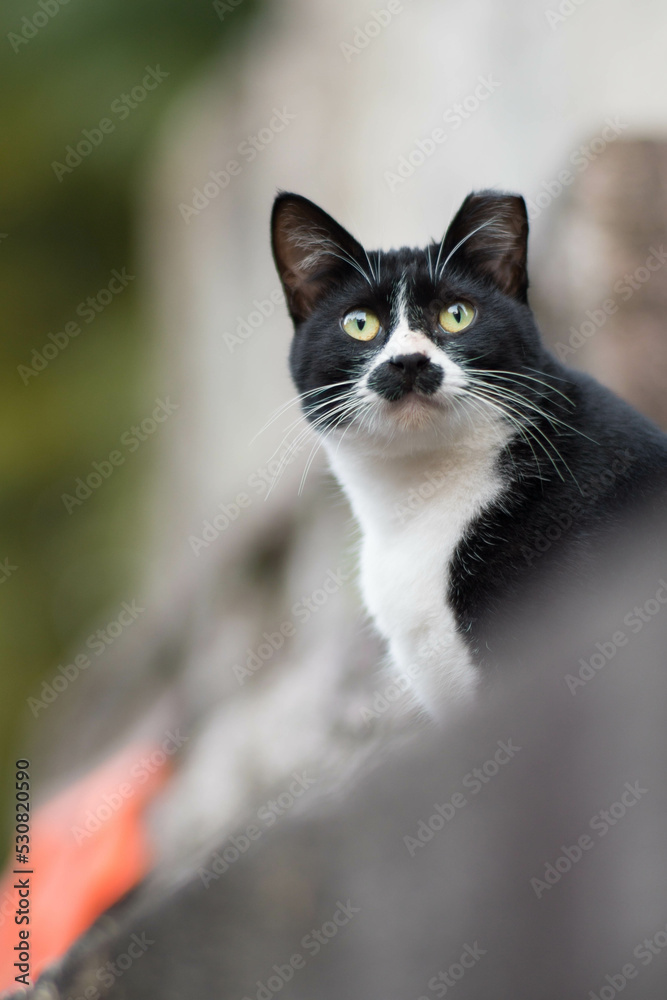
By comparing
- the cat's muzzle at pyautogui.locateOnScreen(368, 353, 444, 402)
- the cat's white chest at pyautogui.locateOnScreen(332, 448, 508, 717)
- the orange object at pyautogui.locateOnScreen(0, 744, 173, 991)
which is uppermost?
the cat's muzzle at pyautogui.locateOnScreen(368, 353, 444, 402)

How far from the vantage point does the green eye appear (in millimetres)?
1507

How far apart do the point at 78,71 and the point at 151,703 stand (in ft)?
8.75

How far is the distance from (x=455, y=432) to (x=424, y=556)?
0.23 m

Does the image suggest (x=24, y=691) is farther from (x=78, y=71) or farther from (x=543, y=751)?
(x=543, y=751)
